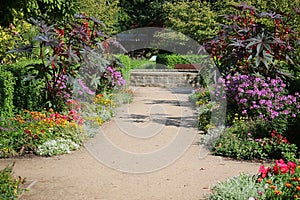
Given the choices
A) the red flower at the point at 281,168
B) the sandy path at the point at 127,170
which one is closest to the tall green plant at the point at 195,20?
the sandy path at the point at 127,170

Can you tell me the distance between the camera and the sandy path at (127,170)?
15.4 feet

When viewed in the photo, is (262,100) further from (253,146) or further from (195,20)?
(195,20)

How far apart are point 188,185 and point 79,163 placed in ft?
5.95

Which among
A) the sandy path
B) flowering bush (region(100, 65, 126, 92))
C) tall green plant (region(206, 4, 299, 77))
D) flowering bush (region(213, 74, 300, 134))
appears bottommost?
the sandy path

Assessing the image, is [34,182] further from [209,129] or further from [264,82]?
[264,82]

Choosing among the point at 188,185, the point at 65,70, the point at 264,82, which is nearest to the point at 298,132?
the point at 264,82

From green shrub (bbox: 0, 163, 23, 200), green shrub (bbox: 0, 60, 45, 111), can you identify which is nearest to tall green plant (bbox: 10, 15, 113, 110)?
green shrub (bbox: 0, 60, 45, 111)

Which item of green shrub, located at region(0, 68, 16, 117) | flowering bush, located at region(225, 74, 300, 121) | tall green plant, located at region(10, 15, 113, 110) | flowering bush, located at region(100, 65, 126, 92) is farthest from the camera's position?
flowering bush, located at region(100, 65, 126, 92)

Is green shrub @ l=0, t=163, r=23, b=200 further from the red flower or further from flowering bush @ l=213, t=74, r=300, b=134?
flowering bush @ l=213, t=74, r=300, b=134

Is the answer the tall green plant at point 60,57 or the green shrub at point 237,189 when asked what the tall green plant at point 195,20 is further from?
the green shrub at point 237,189

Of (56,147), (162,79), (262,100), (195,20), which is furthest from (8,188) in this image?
(195,20)

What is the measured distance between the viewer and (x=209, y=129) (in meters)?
7.64

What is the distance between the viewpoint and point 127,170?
5.71 m

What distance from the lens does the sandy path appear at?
4697 mm
